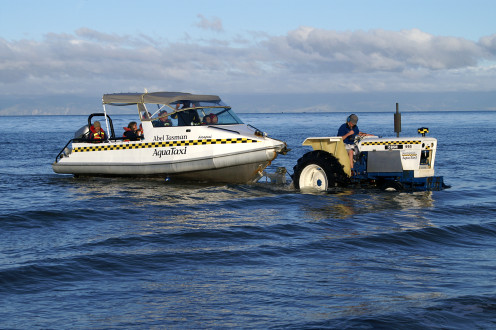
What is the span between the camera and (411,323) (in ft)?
18.5

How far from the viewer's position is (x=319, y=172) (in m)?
14.0

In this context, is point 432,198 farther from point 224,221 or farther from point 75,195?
point 75,195

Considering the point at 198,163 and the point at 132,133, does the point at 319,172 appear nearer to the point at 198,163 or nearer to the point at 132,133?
the point at 198,163

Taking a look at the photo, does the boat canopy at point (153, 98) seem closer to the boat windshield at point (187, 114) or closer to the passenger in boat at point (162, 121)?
→ the boat windshield at point (187, 114)

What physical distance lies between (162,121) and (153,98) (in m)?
0.85

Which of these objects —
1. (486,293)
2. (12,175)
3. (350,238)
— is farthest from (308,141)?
(12,175)

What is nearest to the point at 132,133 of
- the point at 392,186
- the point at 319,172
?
the point at 319,172

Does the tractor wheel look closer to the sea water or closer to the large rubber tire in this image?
the sea water

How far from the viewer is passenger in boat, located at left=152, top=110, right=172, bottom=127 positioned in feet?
53.2

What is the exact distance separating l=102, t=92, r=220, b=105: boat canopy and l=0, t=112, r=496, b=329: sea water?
297 cm

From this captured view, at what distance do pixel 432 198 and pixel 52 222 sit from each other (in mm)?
7665

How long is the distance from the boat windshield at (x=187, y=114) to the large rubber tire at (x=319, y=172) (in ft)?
9.77

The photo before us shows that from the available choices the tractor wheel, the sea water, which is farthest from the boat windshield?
the tractor wheel

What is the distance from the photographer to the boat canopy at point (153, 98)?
1645cm
